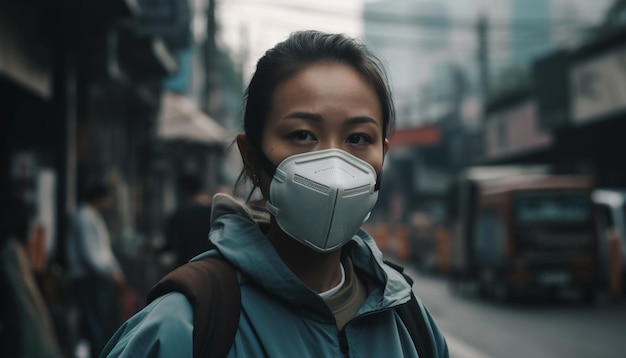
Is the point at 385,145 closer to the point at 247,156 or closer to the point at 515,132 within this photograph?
the point at 247,156

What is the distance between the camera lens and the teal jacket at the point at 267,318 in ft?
5.75

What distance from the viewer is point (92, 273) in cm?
823

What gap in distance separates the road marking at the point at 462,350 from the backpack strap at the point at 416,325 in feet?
28.0

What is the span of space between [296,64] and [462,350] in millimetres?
9776

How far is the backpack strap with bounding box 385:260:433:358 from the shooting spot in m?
2.10

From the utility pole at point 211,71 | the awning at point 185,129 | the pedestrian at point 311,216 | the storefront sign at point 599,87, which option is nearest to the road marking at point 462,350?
the awning at point 185,129

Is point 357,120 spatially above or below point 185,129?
above

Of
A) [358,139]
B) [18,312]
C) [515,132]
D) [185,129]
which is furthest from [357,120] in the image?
[515,132]

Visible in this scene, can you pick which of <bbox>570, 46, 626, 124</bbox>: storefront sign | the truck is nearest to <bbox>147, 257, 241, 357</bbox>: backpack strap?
the truck

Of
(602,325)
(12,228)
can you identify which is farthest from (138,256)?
(602,325)

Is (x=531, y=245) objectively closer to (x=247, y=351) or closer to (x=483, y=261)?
(x=483, y=261)

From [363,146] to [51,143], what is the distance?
38.3 feet

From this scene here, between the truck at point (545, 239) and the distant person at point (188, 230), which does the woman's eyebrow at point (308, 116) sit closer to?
the distant person at point (188, 230)

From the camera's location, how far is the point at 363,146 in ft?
6.68
